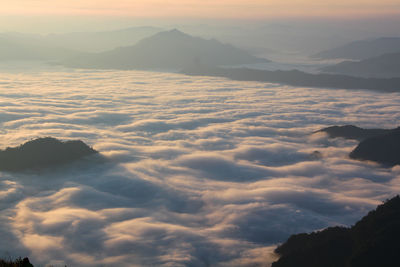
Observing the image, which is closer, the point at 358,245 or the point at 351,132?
the point at 358,245

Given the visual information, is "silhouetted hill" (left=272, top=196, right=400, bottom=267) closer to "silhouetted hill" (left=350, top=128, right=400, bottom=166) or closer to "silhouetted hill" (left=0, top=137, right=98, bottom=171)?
"silhouetted hill" (left=350, top=128, right=400, bottom=166)

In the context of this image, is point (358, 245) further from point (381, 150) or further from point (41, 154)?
point (41, 154)

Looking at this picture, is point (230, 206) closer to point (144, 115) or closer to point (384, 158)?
point (384, 158)

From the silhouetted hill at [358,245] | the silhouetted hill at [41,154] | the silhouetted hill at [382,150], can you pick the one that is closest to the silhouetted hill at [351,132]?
the silhouetted hill at [382,150]

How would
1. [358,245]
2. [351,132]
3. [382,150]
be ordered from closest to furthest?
[358,245], [382,150], [351,132]

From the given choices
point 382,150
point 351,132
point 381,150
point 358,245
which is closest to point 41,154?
point 358,245

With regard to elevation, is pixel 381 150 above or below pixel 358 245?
above

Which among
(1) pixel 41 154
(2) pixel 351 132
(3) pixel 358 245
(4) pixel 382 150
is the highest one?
(2) pixel 351 132
